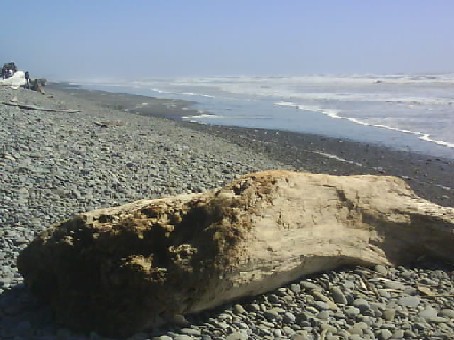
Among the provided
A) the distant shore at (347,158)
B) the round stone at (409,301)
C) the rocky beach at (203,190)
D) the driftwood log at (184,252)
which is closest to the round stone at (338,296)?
the rocky beach at (203,190)

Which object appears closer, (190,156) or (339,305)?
(339,305)

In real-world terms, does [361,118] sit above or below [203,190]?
above

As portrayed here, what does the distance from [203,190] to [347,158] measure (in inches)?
277

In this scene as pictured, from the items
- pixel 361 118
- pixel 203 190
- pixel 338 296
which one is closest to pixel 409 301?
pixel 338 296

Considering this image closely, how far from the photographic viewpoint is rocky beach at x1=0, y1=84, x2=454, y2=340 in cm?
499

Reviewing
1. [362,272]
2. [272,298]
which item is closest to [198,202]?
[272,298]

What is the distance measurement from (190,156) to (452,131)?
1158 centimetres

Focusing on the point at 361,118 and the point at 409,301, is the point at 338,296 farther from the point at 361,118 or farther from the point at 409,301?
the point at 361,118

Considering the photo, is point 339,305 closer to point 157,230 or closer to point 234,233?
point 234,233

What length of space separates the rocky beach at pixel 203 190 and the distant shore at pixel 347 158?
0.04 m

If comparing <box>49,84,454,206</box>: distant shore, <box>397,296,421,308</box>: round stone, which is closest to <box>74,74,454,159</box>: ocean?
<box>49,84,454,206</box>: distant shore

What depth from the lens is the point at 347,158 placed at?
619 inches

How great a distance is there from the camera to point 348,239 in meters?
5.98

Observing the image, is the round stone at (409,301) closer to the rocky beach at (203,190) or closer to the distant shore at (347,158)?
the rocky beach at (203,190)
